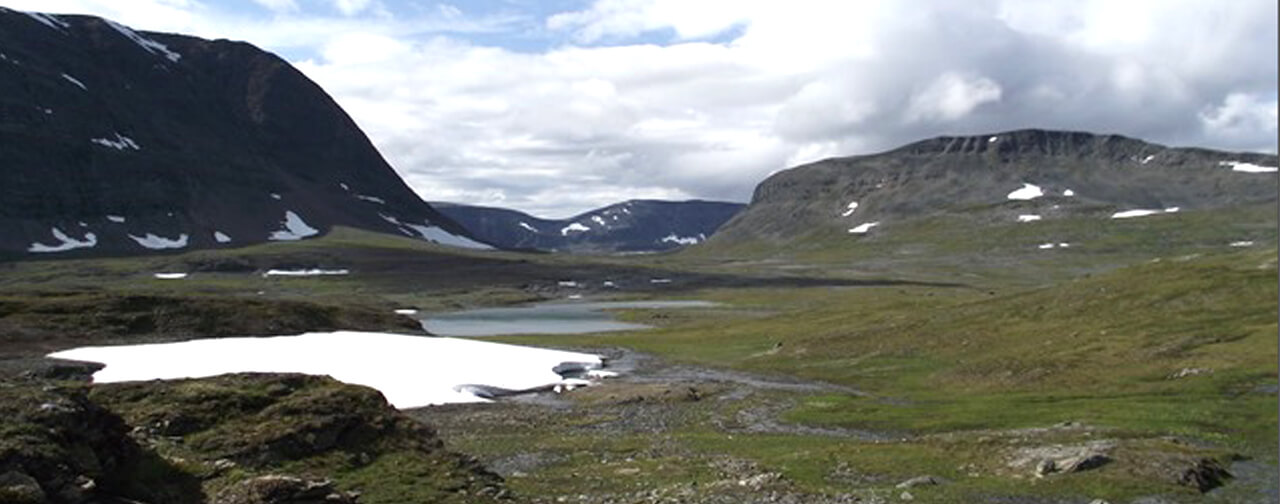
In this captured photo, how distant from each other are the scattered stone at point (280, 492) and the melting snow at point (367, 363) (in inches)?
1699

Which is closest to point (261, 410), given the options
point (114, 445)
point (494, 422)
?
point (114, 445)

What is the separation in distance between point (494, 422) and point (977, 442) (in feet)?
95.0

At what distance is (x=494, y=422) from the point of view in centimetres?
6431

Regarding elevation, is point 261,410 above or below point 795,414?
above

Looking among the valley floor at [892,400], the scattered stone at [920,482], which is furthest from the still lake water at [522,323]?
the scattered stone at [920,482]

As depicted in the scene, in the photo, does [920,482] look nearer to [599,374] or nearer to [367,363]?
[367,363]

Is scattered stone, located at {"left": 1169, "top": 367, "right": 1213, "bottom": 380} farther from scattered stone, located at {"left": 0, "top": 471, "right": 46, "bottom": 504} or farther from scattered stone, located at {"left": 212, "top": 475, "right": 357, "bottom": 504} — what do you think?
scattered stone, located at {"left": 0, "top": 471, "right": 46, "bottom": 504}

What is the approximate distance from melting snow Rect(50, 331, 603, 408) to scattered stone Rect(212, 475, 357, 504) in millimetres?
43142

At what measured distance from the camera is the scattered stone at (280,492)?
28016mm

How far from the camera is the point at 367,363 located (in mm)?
80938

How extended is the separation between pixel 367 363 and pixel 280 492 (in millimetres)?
54006

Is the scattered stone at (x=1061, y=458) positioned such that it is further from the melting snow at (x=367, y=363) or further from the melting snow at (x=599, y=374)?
the melting snow at (x=599, y=374)

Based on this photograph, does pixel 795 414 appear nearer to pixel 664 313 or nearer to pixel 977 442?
pixel 977 442

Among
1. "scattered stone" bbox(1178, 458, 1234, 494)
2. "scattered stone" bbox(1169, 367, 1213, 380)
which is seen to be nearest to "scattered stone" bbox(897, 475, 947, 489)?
"scattered stone" bbox(1178, 458, 1234, 494)
